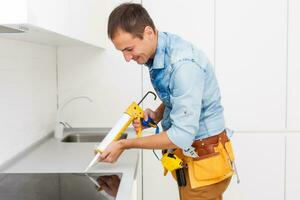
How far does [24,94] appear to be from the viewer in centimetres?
175

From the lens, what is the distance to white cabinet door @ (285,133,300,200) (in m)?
2.35

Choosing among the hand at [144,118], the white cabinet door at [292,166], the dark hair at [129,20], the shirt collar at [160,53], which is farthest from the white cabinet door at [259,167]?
the dark hair at [129,20]

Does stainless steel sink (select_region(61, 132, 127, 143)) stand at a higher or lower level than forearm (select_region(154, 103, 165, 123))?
lower

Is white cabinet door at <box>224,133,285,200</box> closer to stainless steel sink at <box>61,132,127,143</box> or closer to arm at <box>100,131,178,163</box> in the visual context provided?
stainless steel sink at <box>61,132,127,143</box>

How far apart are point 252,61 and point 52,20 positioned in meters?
1.55

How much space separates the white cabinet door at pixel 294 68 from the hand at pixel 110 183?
1378 mm

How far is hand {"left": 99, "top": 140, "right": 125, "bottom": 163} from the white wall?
40 centimetres

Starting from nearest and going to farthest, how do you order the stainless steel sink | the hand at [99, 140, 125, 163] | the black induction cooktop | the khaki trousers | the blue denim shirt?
1. the black induction cooktop
2. the blue denim shirt
3. the hand at [99, 140, 125, 163]
4. the khaki trousers
5. the stainless steel sink

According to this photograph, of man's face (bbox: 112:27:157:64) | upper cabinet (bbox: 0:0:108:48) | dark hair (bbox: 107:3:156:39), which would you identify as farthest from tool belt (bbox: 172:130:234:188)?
upper cabinet (bbox: 0:0:108:48)

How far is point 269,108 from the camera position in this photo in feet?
7.66

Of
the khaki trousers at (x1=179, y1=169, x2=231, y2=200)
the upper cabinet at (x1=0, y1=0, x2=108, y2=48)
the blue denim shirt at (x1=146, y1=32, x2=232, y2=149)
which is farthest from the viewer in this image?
the khaki trousers at (x1=179, y1=169, x2=231, y2=200)

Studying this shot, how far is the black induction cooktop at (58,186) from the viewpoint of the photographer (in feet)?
4.07

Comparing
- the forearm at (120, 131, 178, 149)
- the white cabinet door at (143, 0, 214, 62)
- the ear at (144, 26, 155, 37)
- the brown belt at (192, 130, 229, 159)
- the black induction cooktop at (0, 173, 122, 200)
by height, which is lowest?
the black induction cooktop at (0, 173, 122, 200)

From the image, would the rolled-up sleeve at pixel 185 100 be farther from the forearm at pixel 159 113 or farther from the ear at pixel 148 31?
the forearm at pixel 159 113
